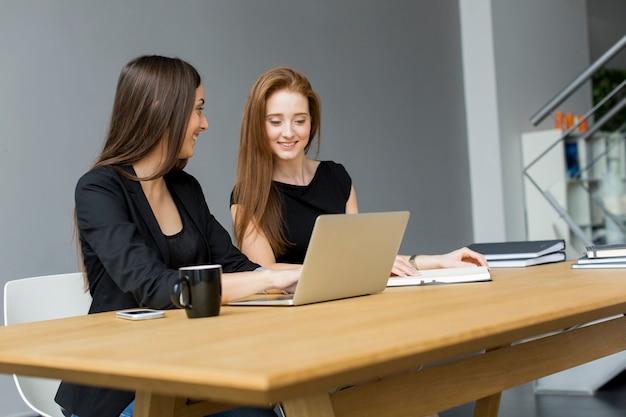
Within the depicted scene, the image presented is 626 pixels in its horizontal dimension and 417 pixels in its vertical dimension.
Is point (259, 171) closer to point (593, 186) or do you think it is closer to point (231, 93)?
point (231, 93)

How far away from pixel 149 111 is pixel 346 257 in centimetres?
61

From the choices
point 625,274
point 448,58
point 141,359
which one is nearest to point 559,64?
point 448,58

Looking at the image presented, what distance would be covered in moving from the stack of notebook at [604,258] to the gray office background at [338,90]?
2340mm

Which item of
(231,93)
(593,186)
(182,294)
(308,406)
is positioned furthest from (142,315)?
(593,186)

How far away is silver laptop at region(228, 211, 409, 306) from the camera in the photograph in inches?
54.0

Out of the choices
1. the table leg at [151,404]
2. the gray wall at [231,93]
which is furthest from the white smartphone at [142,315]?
the gray wall at [231,93]

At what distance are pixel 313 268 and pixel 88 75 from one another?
2.57m

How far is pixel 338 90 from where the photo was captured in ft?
16.3

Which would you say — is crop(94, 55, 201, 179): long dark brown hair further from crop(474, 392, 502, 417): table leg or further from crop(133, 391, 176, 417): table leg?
crop(474, 392, 502, 417): table leg

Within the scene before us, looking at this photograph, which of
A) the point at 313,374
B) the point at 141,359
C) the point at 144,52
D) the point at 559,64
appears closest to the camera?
the point at 313,374

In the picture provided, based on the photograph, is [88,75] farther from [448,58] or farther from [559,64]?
[559,64]

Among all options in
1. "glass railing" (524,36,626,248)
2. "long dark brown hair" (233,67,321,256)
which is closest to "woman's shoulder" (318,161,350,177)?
"long dark brown hair" (233,67,321,256)

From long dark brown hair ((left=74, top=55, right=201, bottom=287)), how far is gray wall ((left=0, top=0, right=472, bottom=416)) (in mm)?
1751

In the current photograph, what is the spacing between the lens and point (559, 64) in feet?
22.7
